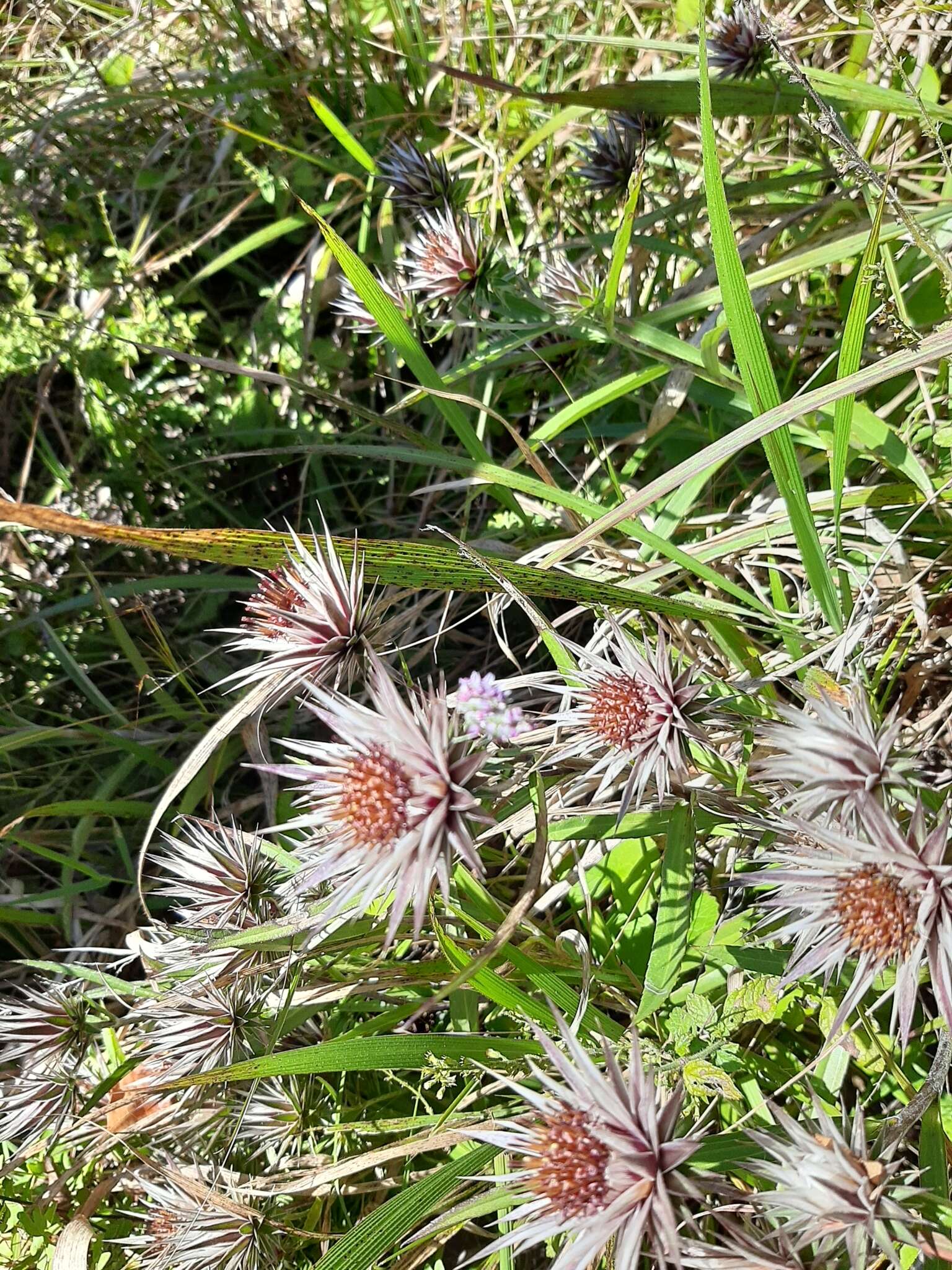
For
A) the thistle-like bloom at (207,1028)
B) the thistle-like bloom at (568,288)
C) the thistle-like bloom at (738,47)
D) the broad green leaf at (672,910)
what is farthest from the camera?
the thistle-like bloom at (738,47)

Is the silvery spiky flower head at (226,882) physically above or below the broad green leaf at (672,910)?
above

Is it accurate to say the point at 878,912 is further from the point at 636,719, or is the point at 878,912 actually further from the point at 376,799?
the point at 376,799

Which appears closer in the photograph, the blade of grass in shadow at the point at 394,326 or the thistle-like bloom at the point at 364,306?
the blade of grass in shadow at the point at 394,326

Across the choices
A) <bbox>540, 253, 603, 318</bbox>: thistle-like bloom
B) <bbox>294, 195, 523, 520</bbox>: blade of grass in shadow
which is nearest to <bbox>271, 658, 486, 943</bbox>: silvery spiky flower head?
<bbox>294, 195, 523, 520</bbox>: blade of grass in shadow

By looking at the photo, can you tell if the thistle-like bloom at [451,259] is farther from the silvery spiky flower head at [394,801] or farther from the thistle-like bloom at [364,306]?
the silvery spiky flower head at [394,801]

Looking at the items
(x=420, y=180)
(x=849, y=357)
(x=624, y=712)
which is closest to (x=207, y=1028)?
(x=624, y=712)

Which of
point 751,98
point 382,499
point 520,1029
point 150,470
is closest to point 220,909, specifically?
point 520,1029

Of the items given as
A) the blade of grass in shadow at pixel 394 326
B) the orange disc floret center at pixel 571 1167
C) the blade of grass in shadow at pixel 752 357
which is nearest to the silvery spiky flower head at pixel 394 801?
the orange disc floret center at pixel 571 1167
